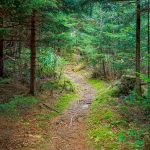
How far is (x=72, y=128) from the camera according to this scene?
1334 centimetres

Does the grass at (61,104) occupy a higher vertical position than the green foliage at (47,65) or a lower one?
lower

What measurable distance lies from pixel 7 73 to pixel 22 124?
8.25 meters

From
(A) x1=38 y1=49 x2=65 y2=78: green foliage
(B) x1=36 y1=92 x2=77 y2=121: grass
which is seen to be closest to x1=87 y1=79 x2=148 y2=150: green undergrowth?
(B) x1=36 y1=92 x2=77 y2=121: grass

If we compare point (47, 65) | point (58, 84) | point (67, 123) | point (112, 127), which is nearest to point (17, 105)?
point (67, 123)

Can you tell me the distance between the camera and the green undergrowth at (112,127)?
10.6 m

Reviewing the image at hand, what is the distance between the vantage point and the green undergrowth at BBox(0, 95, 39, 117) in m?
13.8

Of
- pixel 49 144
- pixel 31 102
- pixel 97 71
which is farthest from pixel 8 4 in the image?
pixel 97 71

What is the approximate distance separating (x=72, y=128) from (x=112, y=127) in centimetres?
179

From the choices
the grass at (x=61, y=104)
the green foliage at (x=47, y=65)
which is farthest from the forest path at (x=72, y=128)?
the green foliage at (x=47, y=65)

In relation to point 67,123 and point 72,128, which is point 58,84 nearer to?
point 67,123

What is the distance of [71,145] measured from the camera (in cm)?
1122

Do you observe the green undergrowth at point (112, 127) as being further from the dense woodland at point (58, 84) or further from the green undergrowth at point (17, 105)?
the green undergrowth at point (17, 105)

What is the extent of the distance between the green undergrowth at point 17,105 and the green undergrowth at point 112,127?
10.7 feet

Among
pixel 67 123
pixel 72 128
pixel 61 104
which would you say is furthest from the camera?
pixel 61 104
